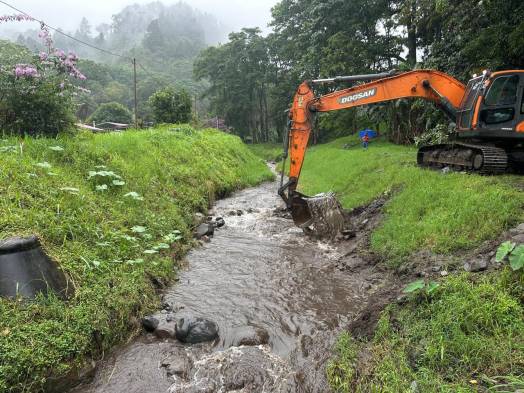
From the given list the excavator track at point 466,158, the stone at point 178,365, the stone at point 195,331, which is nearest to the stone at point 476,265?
the stone at point 195,331

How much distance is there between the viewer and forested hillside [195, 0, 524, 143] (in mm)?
13875

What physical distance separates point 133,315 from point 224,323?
136 cm

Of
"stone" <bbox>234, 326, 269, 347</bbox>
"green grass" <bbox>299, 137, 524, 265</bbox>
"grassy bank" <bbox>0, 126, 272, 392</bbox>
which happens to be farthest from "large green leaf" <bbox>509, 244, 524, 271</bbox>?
"grassy bank" <bbox>0, 126, 272, 392</bbox>

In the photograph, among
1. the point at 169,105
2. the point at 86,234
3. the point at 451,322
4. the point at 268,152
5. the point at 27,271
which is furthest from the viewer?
the point at 268,152

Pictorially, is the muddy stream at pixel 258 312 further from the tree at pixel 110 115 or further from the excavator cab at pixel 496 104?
the tree at pixel 110 115

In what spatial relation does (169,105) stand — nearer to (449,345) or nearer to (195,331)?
(195,331)

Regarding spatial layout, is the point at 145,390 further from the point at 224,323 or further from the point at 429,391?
the point at 429,391

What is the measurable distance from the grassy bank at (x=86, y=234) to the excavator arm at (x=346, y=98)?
311 centimetres

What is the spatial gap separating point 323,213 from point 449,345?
5.41 metres

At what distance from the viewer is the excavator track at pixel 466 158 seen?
8.47 meters

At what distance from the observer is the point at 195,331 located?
16.2ft

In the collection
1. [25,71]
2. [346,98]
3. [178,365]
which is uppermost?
[25,71]

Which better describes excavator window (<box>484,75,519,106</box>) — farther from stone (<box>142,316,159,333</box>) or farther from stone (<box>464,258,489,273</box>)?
stone (<box>142,316,159,333</box>)

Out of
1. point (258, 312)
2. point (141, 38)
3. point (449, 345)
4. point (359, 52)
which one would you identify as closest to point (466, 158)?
point (449, 345)
